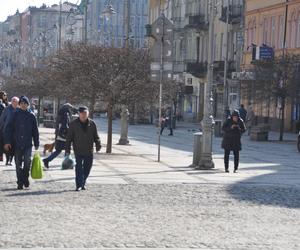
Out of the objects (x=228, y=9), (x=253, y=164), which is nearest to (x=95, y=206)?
(x=253, y=164)

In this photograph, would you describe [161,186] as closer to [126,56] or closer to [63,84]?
[126,56]

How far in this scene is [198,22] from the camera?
67.4 m

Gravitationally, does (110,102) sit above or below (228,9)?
below

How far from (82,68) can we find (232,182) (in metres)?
10.1

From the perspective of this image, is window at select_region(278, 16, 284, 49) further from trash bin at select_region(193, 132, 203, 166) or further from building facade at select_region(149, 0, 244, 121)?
trash bin at select_region(193, 132, 203, 166)

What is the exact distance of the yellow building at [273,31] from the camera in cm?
4931

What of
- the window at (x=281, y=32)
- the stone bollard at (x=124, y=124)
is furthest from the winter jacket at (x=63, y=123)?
the window at (x=281, y=32)

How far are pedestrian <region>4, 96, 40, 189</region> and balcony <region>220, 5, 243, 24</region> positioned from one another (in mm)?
45425

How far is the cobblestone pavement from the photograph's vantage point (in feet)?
33.6

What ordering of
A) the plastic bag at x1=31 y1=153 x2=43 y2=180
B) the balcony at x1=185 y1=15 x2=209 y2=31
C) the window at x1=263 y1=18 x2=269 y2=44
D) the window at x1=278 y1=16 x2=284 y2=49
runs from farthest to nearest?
the balcony at x1=185 y1=15 x2=209 y2=31, the window at x1=263 y1=18 x2=269 y2=44, the window at x1=278 y1=16 x2=284 y2=49, the plastic bag at x1=31 y1=153 x2=43 y2=180

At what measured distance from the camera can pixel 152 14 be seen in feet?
280

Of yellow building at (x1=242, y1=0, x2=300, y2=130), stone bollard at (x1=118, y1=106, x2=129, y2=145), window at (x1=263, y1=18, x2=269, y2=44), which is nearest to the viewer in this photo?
stone bollard at (x1=118, y1=106, x2=129, y2=145)

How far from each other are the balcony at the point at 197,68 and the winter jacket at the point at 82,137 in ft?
165

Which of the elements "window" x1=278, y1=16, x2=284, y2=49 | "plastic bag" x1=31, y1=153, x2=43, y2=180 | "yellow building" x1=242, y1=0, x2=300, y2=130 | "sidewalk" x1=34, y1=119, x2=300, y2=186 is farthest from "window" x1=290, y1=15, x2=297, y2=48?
"plastic bag" x1=31, y1=153, x2=43, y2=180
